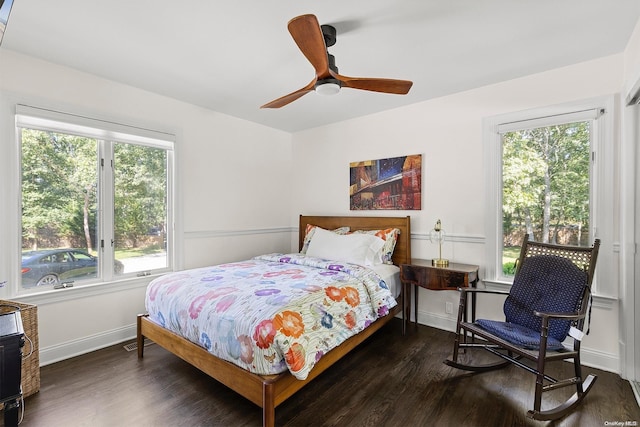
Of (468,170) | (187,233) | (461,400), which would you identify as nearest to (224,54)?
(187,233)

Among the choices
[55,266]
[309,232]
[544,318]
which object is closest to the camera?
[544,318]

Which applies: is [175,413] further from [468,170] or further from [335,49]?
[468,170]

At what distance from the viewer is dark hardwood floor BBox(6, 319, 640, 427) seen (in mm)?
1826

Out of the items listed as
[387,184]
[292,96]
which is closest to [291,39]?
[292,96]

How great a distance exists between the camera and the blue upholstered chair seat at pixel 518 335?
1943mm

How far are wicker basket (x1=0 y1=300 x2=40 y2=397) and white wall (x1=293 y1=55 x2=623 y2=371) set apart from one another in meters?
3.16

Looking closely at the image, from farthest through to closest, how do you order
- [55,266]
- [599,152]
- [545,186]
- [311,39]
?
[545,186], [55,266], [599,152], [311,39]

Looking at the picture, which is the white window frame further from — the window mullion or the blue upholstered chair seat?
the window mullion

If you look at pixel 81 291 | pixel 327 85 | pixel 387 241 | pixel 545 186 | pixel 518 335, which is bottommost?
pixel 518 335

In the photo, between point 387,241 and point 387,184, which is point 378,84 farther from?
point 387,241

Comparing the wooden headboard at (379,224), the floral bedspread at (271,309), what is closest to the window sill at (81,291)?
the floral bedspread at (271,309)

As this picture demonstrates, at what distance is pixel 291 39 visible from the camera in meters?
2.17

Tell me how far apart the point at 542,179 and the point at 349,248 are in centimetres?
195

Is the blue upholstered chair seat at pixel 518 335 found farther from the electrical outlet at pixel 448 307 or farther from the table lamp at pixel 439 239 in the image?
the electrical outlet at pixel 448 307
